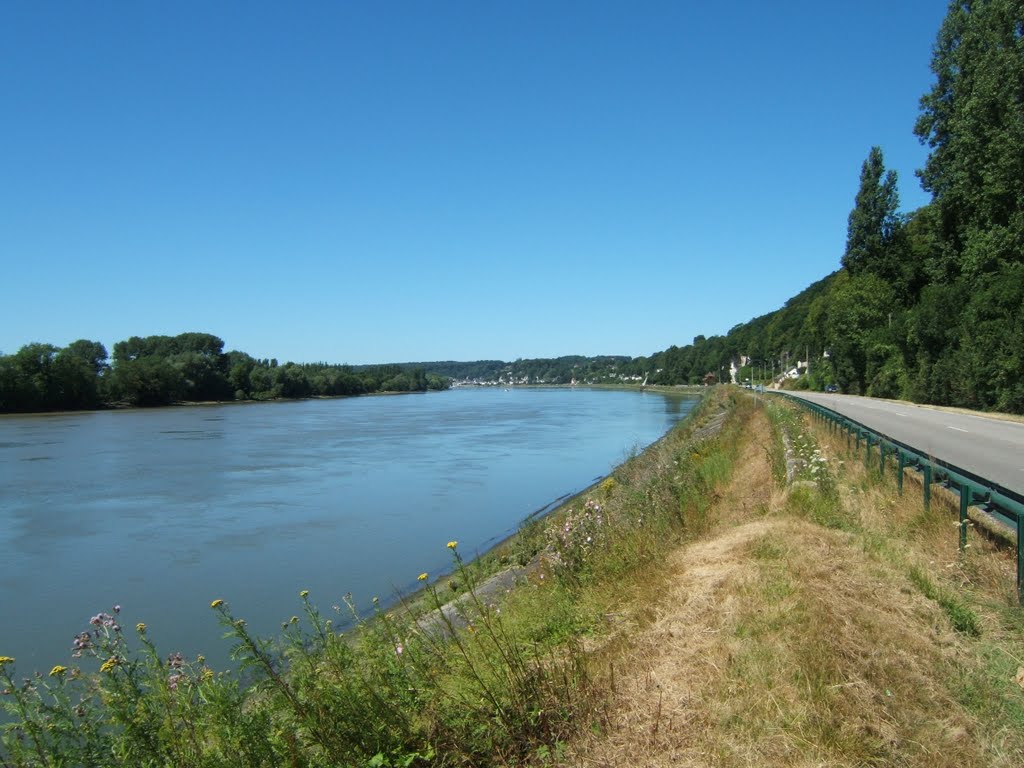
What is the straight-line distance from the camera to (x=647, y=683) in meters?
3.79

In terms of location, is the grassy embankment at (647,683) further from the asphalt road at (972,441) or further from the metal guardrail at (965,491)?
the asphalt road at (972,441)

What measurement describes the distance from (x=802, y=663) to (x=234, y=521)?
18740mm

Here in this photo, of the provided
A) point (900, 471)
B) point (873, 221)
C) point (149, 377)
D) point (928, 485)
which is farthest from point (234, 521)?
point (149, 377)

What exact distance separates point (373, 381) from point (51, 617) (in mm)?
158676

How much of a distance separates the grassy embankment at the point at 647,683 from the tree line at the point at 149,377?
8922 cm

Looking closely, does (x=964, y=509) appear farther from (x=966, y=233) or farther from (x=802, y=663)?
(x=966, y=233)

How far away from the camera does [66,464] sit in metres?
32.9

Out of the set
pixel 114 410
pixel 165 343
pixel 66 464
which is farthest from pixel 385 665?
pixel 165 343

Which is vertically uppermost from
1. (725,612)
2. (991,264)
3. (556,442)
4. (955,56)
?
(955,56)

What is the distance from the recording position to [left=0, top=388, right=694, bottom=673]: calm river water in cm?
1256

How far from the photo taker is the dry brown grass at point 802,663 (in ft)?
10.6

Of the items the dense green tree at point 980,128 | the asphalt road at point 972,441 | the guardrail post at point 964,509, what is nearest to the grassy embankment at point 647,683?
the guardrail post at point 964,509

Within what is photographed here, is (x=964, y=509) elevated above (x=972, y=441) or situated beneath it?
elevated above

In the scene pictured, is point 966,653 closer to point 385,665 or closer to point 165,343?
point 385,665
